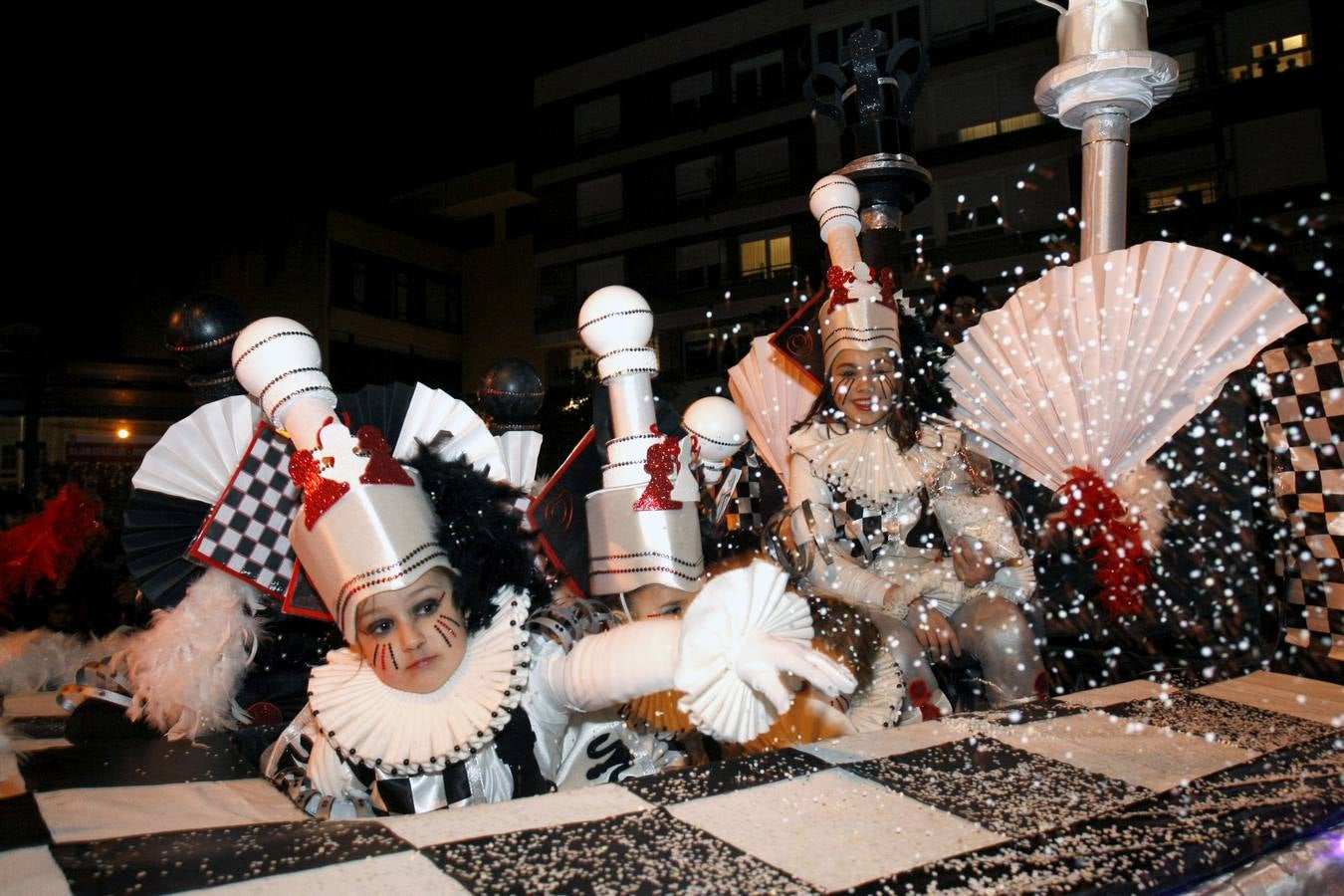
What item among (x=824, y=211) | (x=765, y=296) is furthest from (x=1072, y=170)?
(x=824, y=211)

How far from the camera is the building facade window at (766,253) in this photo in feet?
57.0

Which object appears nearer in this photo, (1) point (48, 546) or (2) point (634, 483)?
(2) point (634, 483)

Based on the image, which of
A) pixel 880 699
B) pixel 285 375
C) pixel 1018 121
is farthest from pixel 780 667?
pixel 1018 121

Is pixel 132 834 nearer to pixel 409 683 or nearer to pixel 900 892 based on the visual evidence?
pixel 409 683

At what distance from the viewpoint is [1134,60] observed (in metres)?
2.53

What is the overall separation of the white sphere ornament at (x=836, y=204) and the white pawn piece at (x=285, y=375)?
6.64 ft

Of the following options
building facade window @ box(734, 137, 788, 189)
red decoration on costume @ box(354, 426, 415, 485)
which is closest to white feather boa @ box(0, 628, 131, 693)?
red decoration on costume @ box(354, 426, 415, 485)

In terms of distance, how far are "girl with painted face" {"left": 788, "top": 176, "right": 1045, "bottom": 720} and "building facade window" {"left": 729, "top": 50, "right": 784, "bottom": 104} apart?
16.1 m

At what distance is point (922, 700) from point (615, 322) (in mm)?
1444

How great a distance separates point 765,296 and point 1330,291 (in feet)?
49.2

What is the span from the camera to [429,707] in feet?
5.91

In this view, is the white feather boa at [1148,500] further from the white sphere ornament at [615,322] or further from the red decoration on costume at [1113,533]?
the white sphere ornament at [615,322]

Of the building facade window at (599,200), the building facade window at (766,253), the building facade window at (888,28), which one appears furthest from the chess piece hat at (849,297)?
the building facade window at (599,200)

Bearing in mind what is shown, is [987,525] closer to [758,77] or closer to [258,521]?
[258,521]
